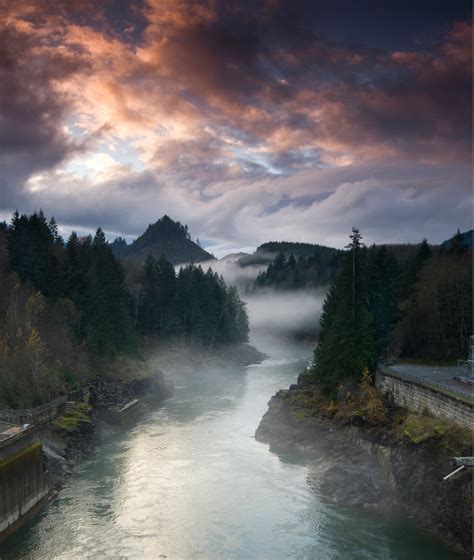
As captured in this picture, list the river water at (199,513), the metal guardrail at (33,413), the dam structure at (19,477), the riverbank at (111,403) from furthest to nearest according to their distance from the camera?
the riverbank at (111,403) < the metal guardrail at (33,413) < the dam structure at (19,477) < the river water at (199,513)

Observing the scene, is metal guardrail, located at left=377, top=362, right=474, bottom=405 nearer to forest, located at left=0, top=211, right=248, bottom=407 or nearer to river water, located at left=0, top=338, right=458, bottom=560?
river water, located at left=0, top=338, right=458, bottom=560

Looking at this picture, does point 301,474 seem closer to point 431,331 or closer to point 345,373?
point 345,373

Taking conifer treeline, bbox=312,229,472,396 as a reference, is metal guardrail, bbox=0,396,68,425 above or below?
below

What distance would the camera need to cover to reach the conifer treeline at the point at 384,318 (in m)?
47.1

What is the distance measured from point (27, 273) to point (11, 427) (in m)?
42.4

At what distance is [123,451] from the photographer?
43719 millimetres

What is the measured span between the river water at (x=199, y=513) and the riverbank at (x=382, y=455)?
115 centimetres

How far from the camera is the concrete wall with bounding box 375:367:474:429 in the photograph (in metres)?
30.8

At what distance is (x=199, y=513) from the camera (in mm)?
30969

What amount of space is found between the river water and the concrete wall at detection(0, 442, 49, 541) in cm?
99

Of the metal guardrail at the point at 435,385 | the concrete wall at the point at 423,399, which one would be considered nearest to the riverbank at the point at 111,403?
the concrete wall at the point at 423,399

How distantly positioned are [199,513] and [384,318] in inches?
1332

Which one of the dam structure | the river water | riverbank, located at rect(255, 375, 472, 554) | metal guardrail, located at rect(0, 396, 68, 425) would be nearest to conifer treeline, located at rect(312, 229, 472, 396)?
riverbank, located at rect(255, 375, 472, 554)

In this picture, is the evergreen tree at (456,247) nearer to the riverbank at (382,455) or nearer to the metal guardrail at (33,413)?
the riverbank at (382,455)
